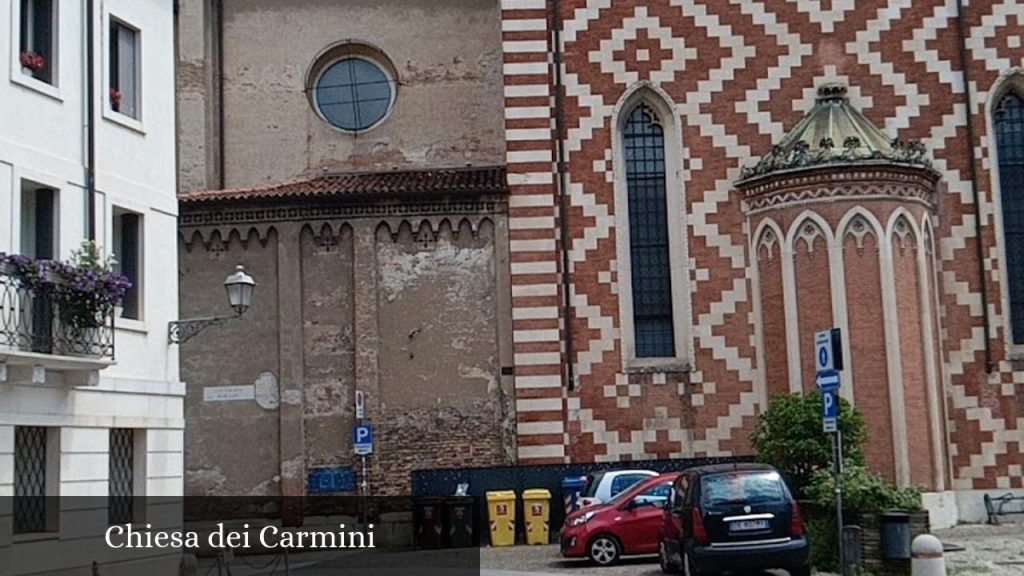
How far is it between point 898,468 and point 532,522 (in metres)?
7.03

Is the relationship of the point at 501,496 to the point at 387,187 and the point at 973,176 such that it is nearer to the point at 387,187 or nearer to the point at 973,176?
the point at 387,187

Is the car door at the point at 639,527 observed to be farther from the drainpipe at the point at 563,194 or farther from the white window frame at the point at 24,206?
the white window frame at the point at 24,206

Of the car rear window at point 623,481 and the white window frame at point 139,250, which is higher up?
the white window frame at point 139,250

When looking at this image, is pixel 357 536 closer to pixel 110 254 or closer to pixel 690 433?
pixel 690 433

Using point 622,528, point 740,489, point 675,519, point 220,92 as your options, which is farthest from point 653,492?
point 220,92

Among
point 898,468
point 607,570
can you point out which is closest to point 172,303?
point 607,570

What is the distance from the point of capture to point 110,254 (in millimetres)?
19031

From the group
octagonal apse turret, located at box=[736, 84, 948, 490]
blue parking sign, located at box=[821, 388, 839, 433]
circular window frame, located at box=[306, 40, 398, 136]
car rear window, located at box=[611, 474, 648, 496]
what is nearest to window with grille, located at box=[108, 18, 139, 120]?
car rear window, located at box=[611, 474, 648, 496]

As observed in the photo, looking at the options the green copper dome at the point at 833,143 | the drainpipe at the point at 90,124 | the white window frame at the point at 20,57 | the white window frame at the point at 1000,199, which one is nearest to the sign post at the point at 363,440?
the green copper dome at the point at 833,143

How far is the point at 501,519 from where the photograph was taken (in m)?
26.5

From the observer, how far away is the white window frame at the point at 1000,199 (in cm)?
2834

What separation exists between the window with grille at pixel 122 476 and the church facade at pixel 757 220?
993cm

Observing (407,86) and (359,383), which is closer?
(359,383)

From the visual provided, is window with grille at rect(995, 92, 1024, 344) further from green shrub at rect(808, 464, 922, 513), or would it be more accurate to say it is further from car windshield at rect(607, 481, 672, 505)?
car windshield at rect(607, 481, 672, 505)
